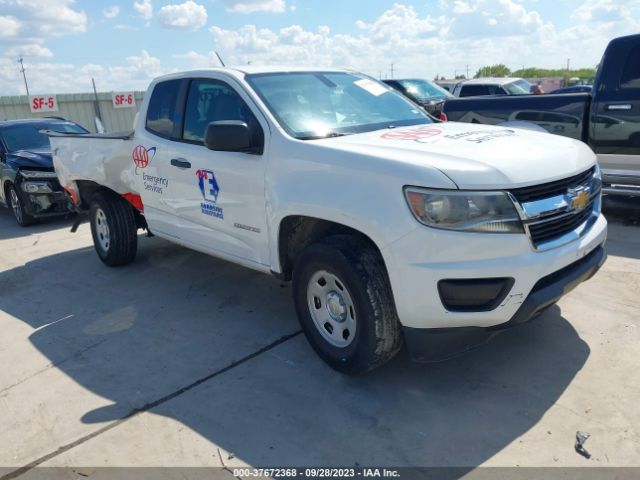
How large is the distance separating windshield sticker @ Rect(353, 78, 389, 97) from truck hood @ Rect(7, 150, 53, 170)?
611cm

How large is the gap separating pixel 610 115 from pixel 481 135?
3656 mm

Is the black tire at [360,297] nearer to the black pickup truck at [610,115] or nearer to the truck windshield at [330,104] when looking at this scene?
the truck windshield at [330,104]

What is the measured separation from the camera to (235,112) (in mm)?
4109

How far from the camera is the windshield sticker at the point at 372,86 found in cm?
450

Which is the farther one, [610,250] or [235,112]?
[610,250]

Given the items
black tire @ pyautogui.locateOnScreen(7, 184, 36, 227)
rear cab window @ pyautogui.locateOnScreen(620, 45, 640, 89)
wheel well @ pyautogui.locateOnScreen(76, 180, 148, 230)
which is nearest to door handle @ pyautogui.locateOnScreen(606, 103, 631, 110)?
rear cab window @ pyautogui.locateOnScreen(620, 45, 640, 89)

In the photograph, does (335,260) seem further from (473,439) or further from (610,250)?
(610,250)

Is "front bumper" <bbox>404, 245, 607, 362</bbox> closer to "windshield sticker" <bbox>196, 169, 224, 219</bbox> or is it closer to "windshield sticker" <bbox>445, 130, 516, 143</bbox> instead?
"windshield sticker" <bbox>445, 130, 516, 143</bbox>

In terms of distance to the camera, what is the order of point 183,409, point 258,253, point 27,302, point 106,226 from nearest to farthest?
point 183,409 < point 258,253 < point 27,302 < point 106,226

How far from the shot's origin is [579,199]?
10.6ft

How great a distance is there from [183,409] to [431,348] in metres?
1.52

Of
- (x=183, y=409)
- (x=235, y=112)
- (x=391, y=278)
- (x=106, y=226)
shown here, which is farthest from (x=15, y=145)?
(x=391, y=278)

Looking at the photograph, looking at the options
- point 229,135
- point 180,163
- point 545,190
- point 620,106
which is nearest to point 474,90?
point 620,106

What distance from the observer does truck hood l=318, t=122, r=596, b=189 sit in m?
2.82
